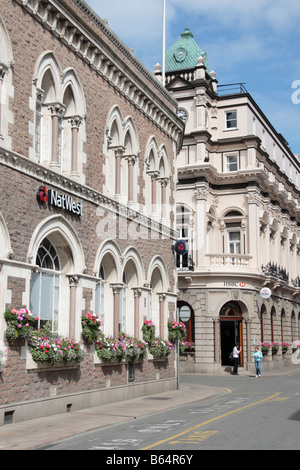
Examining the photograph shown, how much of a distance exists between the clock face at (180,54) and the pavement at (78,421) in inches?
1289

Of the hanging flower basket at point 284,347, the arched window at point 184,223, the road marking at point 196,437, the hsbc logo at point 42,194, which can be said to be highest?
the arched window at point 184,223

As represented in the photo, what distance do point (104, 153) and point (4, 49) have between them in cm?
612

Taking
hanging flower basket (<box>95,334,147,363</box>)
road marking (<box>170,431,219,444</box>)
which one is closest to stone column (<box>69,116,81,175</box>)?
hanging flower basket (<box>95,334,147,363</box>)

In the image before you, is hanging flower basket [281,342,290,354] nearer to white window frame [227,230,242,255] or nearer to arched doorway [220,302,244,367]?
arched doorway [220,302,244,367]

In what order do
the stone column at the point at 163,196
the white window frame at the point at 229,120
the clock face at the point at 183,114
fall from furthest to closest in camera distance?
the white window frame at the point at 229,120 < the clock face at the point at 183,114 < the stone column at the point at 163,196

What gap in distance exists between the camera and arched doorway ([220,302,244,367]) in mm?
40656

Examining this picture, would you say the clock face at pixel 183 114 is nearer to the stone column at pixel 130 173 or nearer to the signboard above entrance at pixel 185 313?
the signboard above entrance at pixel 185 313

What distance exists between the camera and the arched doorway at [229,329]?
4066 cm

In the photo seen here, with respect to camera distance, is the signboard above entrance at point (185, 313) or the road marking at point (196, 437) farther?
the signboard above entrance at point (185, 313)

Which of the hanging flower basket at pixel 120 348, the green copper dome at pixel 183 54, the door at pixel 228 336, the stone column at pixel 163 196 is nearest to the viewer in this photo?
the hanging flower basket at pixel 120 348

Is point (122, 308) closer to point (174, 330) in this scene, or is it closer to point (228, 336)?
point (174, 330)

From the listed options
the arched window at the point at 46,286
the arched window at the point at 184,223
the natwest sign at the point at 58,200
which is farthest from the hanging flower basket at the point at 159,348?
the arched window at the point at 184,223

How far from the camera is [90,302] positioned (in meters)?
19.2
